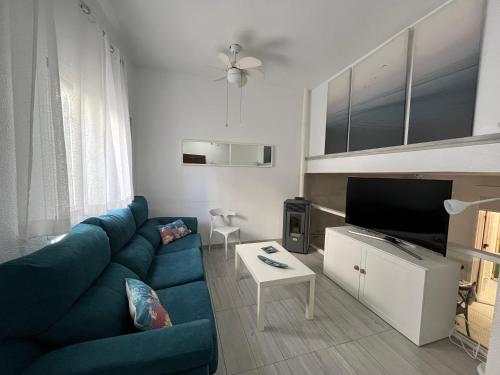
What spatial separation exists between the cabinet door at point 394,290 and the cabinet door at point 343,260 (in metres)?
0.10

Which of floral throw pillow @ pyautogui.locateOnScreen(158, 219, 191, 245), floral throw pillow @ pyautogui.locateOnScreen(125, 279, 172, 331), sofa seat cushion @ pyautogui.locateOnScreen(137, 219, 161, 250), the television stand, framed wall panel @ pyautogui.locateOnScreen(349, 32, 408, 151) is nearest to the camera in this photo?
floral throw pillow @ pyautogui.locateOnScreen(125, 279, 172, 331)

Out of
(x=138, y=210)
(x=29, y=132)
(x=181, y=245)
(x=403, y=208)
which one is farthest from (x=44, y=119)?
(x=403, y=208)

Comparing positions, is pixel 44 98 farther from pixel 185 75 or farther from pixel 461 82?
pixel 461 82

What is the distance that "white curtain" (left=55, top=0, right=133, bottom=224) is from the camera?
4.44 feet

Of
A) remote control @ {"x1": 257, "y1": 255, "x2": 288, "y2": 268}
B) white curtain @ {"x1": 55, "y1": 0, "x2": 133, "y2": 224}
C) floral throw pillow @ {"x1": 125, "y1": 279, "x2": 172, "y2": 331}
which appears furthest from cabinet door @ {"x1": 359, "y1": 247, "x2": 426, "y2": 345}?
white curtain @ {"x1": 55, "y1": 0, "x2": 133, "y2": 224}

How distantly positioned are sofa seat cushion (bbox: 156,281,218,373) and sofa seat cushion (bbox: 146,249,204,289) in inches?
3.8

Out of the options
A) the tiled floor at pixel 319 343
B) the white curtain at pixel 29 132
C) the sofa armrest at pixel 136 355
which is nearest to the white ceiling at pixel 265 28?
the white curtain at pixel 29 132

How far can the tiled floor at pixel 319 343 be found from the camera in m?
1.45

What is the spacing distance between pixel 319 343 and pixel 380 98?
8.51ft

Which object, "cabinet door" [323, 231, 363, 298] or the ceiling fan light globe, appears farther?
the ceiling fan light globe

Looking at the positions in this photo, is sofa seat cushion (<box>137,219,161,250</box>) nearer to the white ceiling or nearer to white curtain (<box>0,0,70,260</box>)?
white curtain (<box>0,0,70,260</box>)

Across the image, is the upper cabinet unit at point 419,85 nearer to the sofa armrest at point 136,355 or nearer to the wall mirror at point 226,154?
the wall mirror at point 226,154

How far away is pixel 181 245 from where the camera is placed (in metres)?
2.55

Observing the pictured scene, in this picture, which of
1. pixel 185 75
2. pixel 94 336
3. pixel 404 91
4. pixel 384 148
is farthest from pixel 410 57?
pixel 94 336
